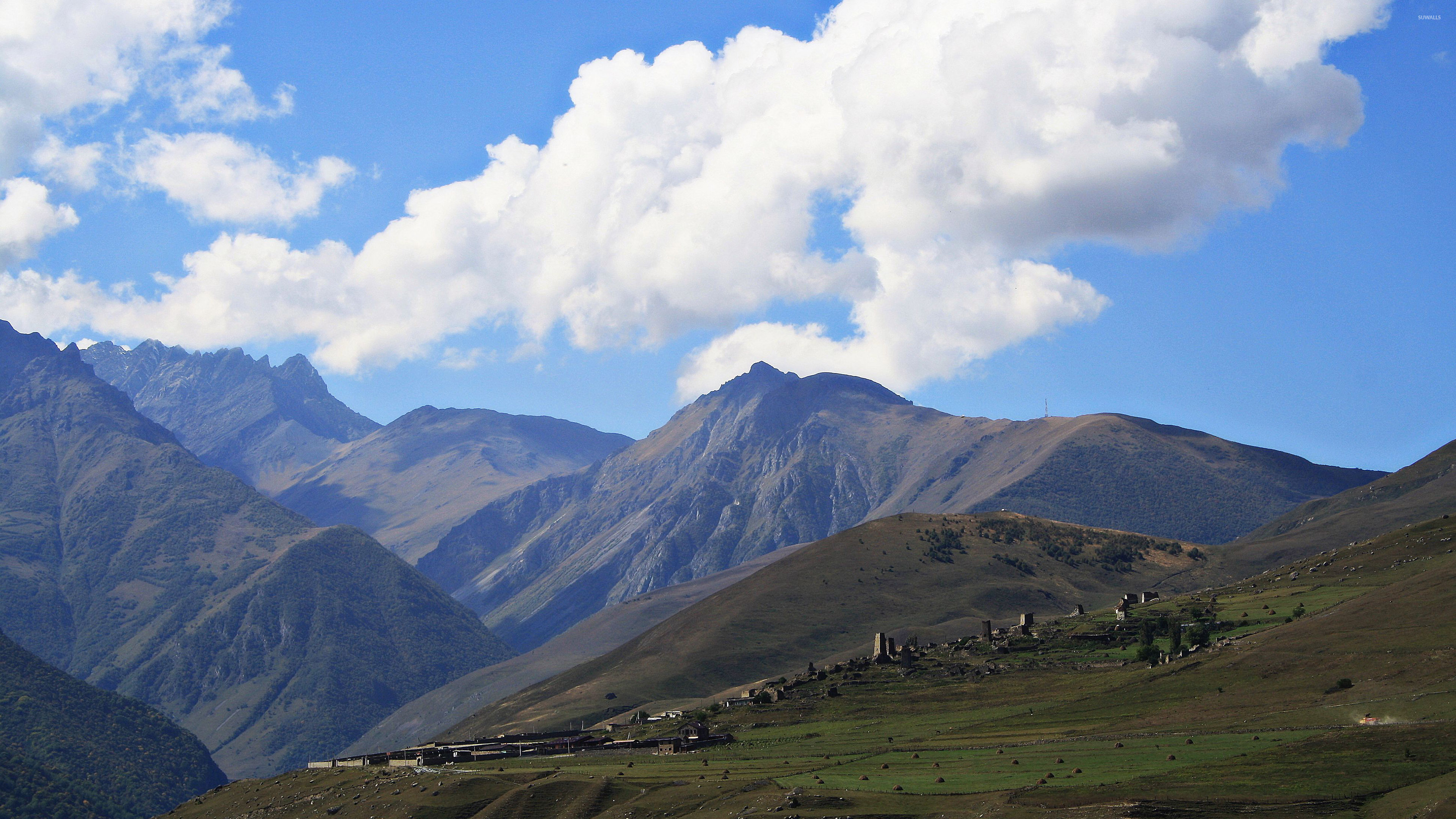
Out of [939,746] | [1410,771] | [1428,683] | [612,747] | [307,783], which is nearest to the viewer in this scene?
[1410,771]

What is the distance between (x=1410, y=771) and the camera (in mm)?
68188

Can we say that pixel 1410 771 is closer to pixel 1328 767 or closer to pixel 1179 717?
pixel 1328 767

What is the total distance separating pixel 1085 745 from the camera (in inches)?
3735

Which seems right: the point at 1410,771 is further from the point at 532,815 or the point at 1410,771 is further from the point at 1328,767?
the point at 532,815

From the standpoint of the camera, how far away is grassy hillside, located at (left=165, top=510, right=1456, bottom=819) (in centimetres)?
7062

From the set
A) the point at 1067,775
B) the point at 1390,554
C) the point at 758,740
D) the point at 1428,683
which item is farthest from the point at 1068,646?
the point at 1067,775

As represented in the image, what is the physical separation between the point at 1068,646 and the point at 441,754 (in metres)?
84.2

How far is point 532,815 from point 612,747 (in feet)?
127

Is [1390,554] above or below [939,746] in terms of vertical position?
above

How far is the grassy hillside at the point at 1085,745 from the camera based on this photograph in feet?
232

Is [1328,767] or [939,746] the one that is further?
[939,746]

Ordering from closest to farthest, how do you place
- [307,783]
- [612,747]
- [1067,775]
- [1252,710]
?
1. [1067,775]
2. [1252,710]
3. [307,783]
4. [612,747]

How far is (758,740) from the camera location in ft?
419

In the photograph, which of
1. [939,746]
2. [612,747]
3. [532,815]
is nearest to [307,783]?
[612,747]
